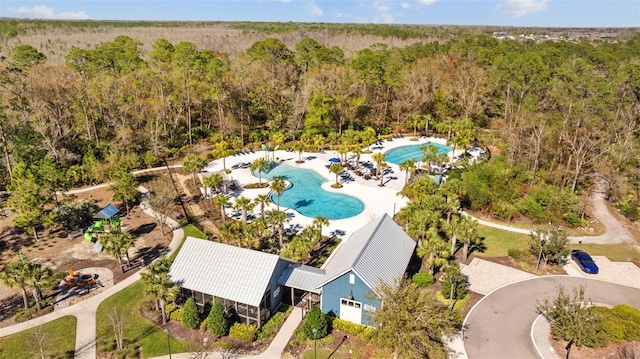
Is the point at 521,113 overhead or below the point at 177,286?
overhead

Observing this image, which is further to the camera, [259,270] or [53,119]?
[53,119]

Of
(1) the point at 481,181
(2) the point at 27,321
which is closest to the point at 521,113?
(1) the point at 481,181

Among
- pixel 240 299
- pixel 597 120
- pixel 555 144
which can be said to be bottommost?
pixel 240 299

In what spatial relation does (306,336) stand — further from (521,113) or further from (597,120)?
(521,113)

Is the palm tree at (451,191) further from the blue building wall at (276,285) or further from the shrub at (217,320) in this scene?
the shrub at (217,320)

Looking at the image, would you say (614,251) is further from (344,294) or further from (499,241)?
(344,294)
